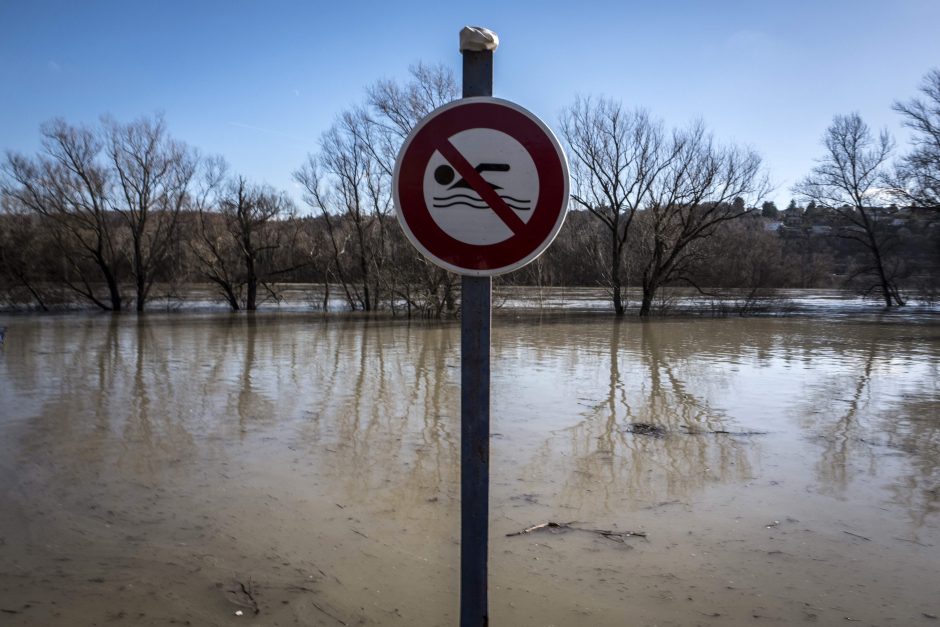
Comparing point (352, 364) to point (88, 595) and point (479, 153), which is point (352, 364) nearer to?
point (88, 595)

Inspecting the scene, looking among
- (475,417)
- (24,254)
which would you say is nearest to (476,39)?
(475,417)

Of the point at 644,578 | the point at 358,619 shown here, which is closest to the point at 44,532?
the point at 358,619

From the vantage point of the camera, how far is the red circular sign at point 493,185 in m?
2.19

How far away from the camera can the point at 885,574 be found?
11.8 ft

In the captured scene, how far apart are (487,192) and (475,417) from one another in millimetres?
796

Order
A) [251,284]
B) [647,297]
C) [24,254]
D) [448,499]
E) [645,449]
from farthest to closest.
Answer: [251,284] → [24,254] → [647,297] → [645,449] → [448,499]

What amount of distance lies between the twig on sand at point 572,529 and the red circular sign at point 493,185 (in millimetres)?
2575

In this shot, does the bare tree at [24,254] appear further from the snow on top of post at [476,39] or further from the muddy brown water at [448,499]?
the snow on top of post at [476,39]

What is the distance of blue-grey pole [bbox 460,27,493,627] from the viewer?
7.34 ft

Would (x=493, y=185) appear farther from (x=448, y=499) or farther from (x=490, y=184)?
(x=448, y=499)

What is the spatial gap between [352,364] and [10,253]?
113 feet

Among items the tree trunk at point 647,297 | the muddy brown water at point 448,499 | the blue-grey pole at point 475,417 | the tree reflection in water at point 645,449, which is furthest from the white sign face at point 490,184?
the tree trunk at point 647,297

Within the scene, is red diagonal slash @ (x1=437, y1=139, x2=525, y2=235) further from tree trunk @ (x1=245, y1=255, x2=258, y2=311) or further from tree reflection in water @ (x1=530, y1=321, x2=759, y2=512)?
tree trunk @ (x1=245, y1=255, x2=258, y2=311)

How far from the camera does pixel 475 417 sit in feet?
7.41
